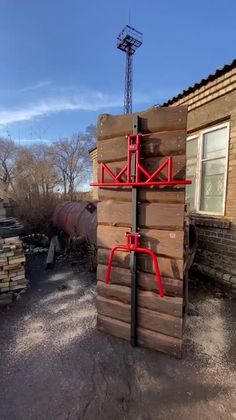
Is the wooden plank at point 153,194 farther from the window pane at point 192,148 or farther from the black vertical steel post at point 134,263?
the window pane at point 192,148

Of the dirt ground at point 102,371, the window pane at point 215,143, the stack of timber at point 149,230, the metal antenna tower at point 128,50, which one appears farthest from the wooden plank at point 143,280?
the metal antenna tower at point 128,50

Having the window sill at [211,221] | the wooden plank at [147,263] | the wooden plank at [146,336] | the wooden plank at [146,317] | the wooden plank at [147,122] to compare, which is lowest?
→ the wooden plank at [146,336]

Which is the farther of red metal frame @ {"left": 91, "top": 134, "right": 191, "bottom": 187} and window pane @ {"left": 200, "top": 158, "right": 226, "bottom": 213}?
window pane @ {"left": 200, "top": 158, "right": 226, "bottom": 213}

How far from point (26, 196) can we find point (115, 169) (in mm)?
9830

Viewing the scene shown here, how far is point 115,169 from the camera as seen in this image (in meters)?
2.68

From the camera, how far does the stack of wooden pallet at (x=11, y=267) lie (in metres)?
4.06

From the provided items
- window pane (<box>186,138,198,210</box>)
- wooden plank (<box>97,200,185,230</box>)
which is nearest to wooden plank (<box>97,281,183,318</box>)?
wooden plank (<box>97,200,185,230</box>)

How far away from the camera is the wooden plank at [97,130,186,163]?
Result: 2307mm

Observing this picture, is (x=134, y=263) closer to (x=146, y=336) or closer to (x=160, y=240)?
(x=160, y=240)

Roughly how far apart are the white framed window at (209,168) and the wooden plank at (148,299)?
2627mm

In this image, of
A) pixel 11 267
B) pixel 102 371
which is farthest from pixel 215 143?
→ pixel 11 267

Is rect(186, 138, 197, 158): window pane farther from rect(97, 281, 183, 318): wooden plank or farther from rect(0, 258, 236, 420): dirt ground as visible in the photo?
rect(97, 281, 183, 318): wooden plank

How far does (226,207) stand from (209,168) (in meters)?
0.92

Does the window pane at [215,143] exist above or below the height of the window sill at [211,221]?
above
